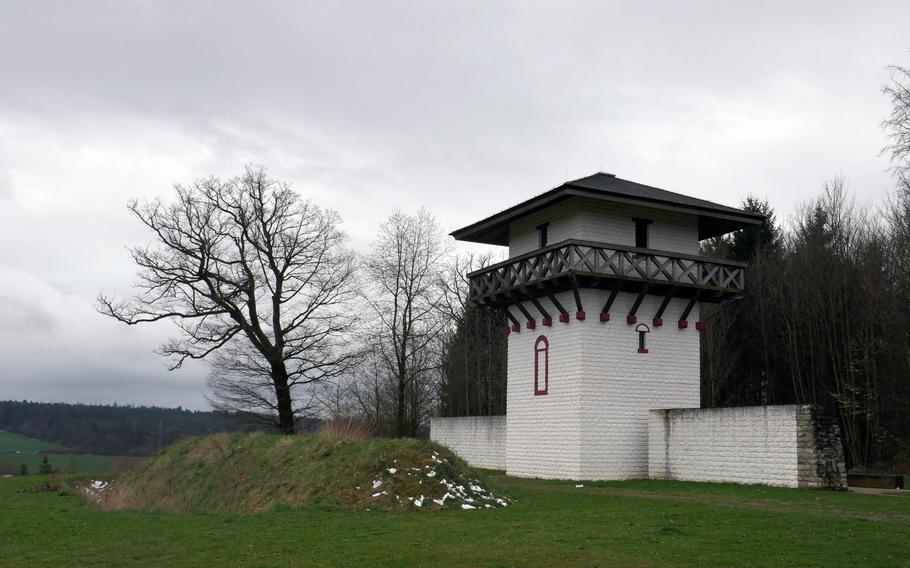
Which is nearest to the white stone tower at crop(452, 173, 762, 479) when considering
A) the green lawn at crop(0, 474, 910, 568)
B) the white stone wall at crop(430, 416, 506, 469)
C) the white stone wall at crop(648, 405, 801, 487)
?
the white stone wall at crop(648, 405, 801, 487)

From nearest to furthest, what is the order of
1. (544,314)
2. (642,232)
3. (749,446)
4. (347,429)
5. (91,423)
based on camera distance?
(749,446), (347,429), (544,314), (642,232), (91,423)

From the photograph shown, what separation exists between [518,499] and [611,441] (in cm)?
730

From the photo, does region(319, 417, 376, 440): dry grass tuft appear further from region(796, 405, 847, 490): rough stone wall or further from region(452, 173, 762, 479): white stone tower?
region(796, 405, 847, 490): rough stone wall

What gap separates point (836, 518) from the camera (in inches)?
591

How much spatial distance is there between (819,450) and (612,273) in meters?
7.74

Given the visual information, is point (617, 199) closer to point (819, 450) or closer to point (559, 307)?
point (559, 307)

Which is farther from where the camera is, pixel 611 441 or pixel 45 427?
pixel 45 427

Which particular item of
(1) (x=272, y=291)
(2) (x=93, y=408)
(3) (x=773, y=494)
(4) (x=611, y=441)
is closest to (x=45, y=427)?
(2) (x=93, y=408)

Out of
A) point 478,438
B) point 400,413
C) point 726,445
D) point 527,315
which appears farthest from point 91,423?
point 726,445

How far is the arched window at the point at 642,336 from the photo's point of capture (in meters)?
27.2

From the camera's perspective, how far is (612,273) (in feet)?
85.0

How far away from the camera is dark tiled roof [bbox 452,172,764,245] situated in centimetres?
2598

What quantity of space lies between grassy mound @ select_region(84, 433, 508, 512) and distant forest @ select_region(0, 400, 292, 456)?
2817 cm

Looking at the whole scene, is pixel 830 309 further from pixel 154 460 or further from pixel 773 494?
pixel 154 460
